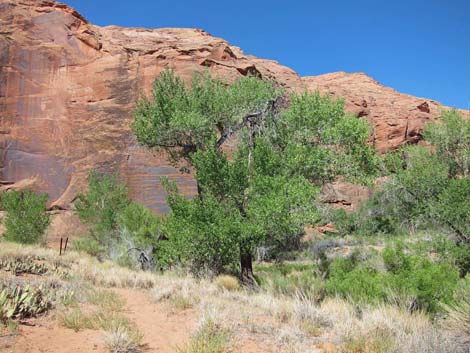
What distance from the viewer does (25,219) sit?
22.1 m

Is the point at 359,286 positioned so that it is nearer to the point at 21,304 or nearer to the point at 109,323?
the point at 109,323

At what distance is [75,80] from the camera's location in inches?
1548

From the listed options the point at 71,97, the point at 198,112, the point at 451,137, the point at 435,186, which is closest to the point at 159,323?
the point at 198,112

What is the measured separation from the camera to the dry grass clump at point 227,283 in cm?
1109

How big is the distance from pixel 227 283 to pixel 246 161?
3.64m

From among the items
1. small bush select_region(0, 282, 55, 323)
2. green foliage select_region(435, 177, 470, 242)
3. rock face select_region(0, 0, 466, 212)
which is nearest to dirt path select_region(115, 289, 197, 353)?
small bush select_region(0, 282, 55, 323)

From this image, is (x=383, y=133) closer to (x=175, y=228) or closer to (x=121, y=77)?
(x=121, y=77)

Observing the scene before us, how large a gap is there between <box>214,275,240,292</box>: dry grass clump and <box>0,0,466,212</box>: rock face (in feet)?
81.0

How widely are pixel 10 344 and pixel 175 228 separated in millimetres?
6964

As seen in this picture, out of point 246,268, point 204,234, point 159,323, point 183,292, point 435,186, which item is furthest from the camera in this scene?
point 435,186

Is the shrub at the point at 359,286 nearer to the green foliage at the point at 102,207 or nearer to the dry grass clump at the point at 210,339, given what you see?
the dry grass clump at the point at 210,339

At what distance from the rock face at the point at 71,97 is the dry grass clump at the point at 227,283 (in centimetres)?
2470

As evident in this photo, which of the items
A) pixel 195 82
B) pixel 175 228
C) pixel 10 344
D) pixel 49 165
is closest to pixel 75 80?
pixel 49 165

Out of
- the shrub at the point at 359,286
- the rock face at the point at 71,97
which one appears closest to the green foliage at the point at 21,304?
the shrub at the point at 359,286
